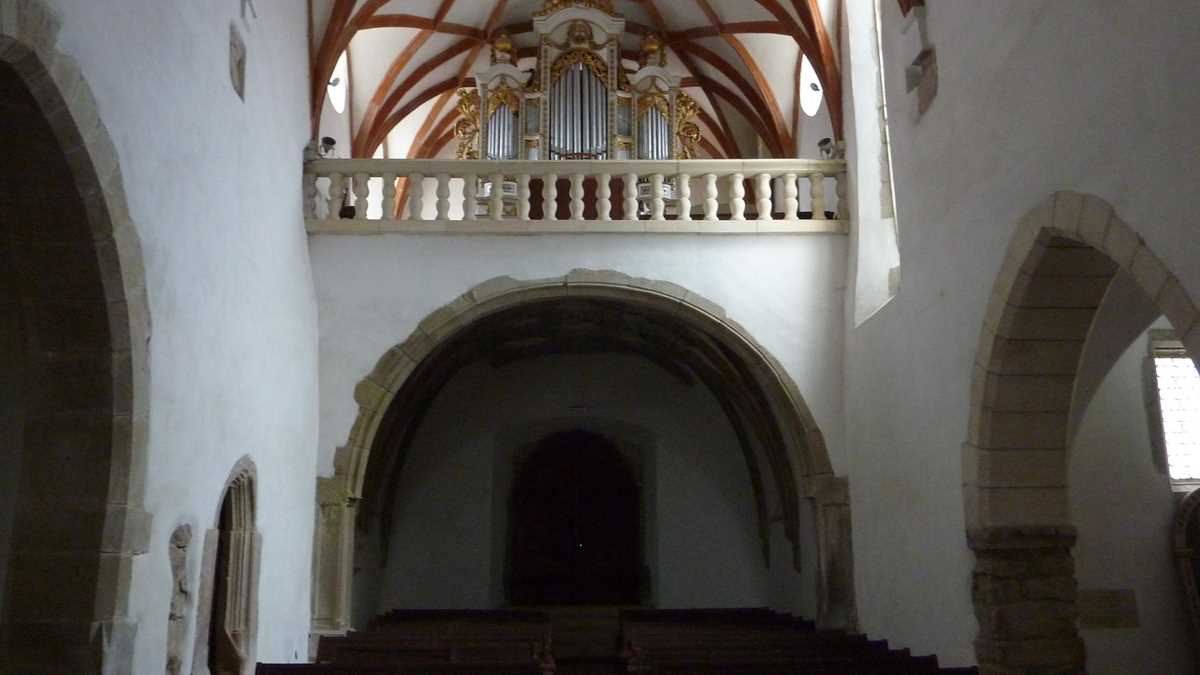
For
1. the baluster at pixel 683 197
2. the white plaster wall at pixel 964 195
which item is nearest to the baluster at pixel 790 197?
the baluster at pixel 683 197

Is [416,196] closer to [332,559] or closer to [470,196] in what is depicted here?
[470,196]

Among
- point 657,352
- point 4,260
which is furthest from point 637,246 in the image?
point 4,260

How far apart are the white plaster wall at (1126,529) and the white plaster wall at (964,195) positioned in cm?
157

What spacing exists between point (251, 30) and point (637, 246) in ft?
13.2

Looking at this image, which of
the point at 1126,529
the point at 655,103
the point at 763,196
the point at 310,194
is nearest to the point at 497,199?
the point at 310,194

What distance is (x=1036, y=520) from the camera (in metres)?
6.99

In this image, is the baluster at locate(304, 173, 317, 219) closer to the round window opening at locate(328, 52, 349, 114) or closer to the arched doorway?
the round window opening at locate(328, 52, 349, 114)

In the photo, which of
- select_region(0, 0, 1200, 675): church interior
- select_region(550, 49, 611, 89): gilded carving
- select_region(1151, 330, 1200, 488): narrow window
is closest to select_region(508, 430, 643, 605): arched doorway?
select_region(0, 0, 1200, 675): church interior

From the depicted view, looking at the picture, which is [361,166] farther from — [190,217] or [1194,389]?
[1194,389]

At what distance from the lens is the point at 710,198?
10648mm

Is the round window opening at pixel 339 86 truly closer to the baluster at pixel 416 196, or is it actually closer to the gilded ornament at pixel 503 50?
the gilded ornament at pixel 503 50

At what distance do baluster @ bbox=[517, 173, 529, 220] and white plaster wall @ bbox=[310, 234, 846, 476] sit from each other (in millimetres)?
268

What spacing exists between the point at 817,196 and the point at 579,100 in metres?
4.41

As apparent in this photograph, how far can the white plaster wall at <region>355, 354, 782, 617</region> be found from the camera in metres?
14.4
